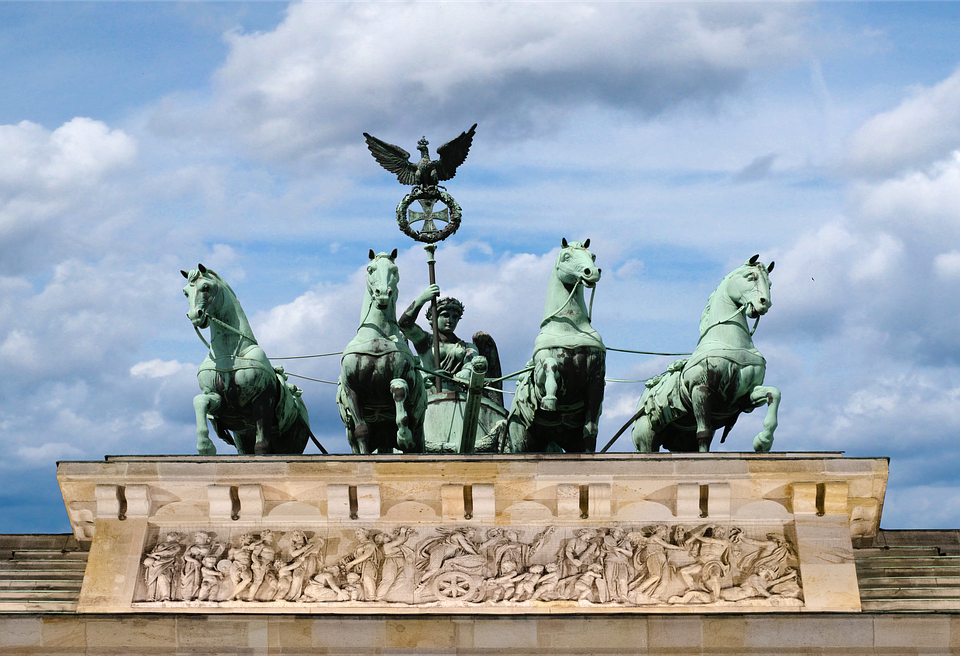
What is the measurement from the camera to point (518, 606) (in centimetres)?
2020

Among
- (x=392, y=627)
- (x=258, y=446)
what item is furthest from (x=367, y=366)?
(x=392, y=627)

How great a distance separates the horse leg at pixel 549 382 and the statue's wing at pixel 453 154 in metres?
6.31

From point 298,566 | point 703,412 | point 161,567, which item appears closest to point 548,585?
point 298,566

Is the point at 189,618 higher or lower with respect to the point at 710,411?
lower

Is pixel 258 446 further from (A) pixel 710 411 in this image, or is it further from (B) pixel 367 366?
(A) pixel 710 411

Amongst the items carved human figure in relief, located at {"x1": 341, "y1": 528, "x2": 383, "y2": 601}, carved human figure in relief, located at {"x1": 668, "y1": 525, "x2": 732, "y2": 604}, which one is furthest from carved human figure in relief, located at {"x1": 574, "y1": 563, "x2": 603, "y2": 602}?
carved human figure in relief, located at {"x1": 341, "y1": 528, "x2": 383, "y2": 601}

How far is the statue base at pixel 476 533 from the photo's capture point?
66.7ft

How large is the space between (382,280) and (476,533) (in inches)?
131

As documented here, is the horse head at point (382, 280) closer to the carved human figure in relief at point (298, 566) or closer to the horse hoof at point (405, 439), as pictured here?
the horse hoof at point (405, 439)

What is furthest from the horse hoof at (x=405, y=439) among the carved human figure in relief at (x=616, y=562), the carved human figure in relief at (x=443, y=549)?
the carved human figure in relief at (x=616, y=562)

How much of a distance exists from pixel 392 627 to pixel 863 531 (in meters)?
5.91

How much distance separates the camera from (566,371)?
2194 cm

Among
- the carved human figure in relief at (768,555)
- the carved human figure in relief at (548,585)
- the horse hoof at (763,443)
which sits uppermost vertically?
the horse hoof at (763,443)

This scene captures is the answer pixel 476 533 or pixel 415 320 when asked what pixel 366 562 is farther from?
pixel 415 320
